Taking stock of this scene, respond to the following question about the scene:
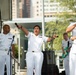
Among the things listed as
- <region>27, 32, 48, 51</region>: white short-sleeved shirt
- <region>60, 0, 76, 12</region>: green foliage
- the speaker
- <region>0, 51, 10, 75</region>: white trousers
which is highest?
<region>60, 0, 76, 12</region>: green foliage

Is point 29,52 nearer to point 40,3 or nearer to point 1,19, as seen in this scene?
point 1,19

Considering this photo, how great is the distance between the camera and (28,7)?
1184 cm

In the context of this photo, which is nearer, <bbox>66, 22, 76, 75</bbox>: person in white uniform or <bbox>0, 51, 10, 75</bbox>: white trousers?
<bbox>66, 22, 76, 75</bbox>: person in white uniform

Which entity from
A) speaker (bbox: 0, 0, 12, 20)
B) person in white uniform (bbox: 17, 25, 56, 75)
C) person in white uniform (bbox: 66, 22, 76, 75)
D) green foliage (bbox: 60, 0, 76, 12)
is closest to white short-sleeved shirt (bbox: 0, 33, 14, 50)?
person in white uniform (bbox: 17, 25, 56, 75)

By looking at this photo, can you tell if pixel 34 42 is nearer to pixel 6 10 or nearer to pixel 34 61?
pixel 34 61

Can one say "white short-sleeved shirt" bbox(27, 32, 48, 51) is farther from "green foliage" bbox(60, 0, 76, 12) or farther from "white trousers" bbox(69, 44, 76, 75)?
"green foliage" bbox(60, 0, 76, 12)

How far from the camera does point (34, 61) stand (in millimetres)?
5883

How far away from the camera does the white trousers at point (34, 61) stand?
583 centimetres

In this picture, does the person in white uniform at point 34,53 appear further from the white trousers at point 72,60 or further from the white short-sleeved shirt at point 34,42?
the white trousers at point 72,60

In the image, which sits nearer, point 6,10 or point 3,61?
point 3,61

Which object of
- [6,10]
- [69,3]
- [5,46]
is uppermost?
[69,3]

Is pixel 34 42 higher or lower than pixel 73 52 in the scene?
higher

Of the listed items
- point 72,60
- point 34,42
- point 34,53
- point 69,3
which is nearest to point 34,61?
point 34,53

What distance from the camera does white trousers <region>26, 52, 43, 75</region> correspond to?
5828 millimetres
